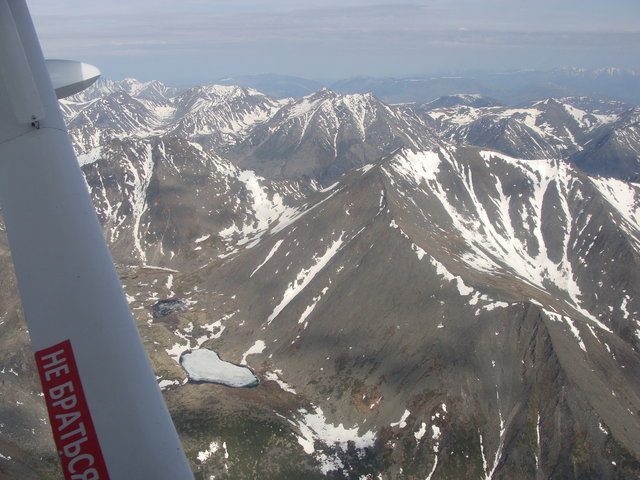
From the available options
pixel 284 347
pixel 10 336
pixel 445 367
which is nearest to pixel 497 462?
pixel 445 367

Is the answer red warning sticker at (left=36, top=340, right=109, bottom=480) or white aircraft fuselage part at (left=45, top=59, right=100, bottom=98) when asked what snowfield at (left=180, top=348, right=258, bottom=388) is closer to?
white aircraft fuselage part at (left=45, top=59, right=100, bottom=98)

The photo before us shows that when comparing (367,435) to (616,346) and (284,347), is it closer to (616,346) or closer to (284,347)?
(284,347)

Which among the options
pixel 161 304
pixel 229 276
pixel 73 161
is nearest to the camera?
pixel 73 161

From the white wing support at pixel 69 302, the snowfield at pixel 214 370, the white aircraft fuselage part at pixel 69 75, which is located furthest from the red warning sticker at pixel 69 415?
the snowfield at pixel 214 370

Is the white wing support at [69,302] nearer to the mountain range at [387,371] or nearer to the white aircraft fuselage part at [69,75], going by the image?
the white aircraft fuselage part at [69,75]

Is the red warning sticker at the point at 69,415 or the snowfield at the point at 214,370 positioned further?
the snowfield at the point at 214,370

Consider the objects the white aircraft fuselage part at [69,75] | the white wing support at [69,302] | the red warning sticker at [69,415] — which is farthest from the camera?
the white aircraft fuselage part at [69,75]

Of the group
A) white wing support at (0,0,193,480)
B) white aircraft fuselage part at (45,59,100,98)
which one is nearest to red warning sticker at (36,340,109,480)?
white wing support at (0,0,193,480)
